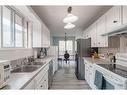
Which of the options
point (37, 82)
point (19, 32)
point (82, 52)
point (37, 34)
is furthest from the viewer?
point (82, 52)

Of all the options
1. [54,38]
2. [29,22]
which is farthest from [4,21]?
[54,38]

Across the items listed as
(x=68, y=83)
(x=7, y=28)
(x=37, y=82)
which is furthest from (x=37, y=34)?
(x=37, y=82)

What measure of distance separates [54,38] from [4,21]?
10481 millimetres

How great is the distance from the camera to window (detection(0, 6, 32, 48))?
2.47 meters

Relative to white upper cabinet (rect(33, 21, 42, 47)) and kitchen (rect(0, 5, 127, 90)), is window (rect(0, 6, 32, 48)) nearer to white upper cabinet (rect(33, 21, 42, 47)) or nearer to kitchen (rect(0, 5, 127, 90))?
kitchen (rect(0, 5, 127, 90))

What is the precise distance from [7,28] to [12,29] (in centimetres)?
30

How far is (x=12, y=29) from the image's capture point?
3002 mm

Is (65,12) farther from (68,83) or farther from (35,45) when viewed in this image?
(68,83)

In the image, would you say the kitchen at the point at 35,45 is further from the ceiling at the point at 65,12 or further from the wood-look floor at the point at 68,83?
the wood-look floor at the point at 68,83

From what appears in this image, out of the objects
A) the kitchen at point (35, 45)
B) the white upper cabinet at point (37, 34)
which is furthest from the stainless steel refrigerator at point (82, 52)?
the white upper cabinet at point (37, 34)

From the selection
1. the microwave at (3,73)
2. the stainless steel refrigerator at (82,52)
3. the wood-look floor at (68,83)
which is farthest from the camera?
the stainless steel refrigerator at (82,52)

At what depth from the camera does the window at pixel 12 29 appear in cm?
247
